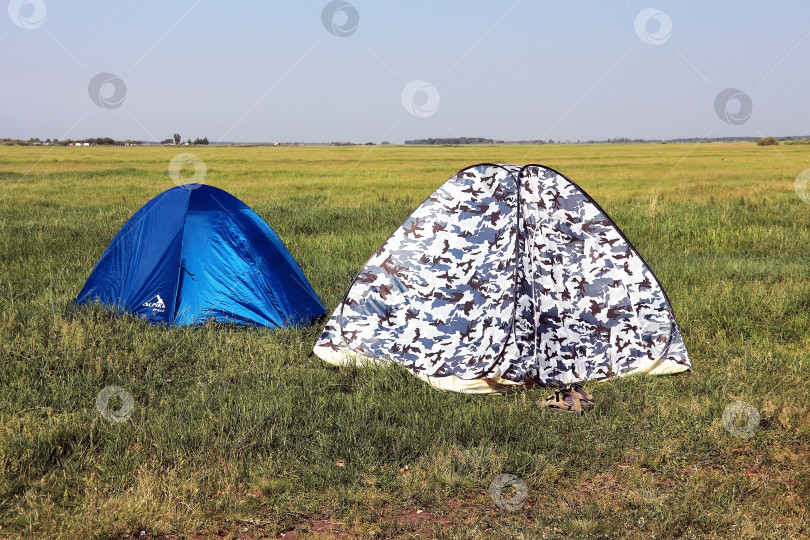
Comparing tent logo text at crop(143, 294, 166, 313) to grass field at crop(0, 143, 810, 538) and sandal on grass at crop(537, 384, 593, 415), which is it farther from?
sandal on grass at crop(537, 384, 593, 415)

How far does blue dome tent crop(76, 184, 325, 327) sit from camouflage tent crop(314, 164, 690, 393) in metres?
1.27

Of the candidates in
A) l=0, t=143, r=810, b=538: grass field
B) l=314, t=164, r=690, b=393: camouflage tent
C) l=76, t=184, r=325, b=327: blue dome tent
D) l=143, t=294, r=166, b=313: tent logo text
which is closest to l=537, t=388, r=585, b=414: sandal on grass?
l=0, t=143, r=810, b=538: grass field

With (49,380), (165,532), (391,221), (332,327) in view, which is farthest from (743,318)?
(391,221)

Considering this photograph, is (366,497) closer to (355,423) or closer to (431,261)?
(355,423)

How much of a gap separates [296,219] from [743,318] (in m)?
10.2

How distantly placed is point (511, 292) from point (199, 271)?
3.35 m

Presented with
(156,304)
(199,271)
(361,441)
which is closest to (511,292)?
(361,441)

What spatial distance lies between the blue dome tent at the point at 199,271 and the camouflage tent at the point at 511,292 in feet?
4.16

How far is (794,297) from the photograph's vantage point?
7797 mm

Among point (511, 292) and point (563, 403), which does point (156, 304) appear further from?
point (563, 403)

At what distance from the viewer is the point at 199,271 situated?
7.02m

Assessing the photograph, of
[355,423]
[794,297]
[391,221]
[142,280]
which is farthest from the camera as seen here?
[391,221]

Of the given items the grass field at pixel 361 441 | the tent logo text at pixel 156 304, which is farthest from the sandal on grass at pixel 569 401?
A: the tent logo text at pixel 156 304

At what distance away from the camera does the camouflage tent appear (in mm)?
5820
